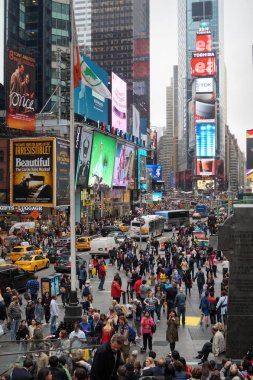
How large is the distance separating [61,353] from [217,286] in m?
16.3

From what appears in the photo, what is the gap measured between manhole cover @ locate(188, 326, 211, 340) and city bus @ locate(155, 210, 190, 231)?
164 ft

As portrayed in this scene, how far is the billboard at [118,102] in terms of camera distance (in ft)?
324

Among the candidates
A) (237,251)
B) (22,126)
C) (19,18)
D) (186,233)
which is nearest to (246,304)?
(237,251)

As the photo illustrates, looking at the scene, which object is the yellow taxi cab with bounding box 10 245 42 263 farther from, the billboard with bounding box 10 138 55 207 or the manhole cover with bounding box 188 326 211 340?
the billboard with bounding box 10 138 55 207

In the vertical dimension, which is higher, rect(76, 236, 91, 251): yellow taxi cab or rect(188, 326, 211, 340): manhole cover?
rect(76, 236, 91, 251): yellow taxi cab

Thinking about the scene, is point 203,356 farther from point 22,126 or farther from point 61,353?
point 22,126

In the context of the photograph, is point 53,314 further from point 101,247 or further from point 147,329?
point 101,247

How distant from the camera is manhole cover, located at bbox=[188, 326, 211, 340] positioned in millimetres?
16719

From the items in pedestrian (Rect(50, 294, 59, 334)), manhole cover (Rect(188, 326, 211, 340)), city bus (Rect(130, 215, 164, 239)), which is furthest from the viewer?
city bus (Rect(130, 215, 164, 239))

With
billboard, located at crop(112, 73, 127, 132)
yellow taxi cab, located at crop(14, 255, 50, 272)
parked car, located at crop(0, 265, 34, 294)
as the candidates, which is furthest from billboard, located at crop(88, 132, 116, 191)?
parked car, located at crop(0, 265, 34, 294)

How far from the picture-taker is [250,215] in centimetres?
1424

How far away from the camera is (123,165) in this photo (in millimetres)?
92188

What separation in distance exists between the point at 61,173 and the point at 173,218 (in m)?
17.7

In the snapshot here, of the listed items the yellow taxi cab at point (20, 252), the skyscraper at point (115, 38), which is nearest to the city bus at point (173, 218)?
the yellow taxi cab at point (20, 252)
